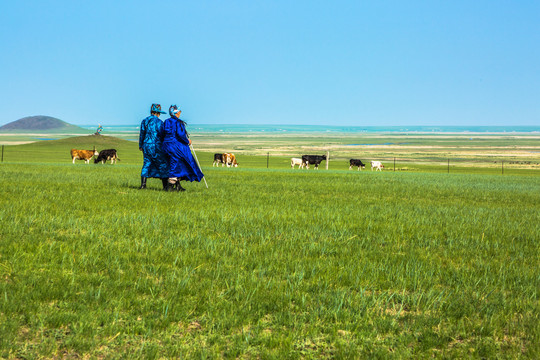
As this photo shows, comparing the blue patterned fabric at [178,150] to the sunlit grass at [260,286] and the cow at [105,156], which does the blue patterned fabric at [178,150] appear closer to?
the sunlit grass at [260,286]

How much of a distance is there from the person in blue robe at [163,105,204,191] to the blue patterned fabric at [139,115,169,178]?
0.23 metres

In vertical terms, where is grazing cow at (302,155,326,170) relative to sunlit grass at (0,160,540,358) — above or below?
above

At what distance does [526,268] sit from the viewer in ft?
19.6

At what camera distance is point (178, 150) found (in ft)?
45.9

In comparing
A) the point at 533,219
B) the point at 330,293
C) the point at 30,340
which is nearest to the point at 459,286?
the point at 330,293

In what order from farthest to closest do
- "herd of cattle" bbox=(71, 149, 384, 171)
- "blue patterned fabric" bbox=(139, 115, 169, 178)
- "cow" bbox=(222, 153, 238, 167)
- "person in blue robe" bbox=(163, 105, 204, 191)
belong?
"cow" bbox=(222, 153, 238, 167) → "herd of cattle" bbox=(71, 149, 384, 171) → "blue patterned fabric" bbox=(139, 115, 169, 178) → "person in blue robe" bbox=(163, 105, 204, 191)

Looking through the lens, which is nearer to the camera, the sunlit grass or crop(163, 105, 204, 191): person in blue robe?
the sunlit grass

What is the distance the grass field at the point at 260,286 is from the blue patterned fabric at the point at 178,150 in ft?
15.5

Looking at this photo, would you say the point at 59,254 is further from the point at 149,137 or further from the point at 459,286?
the point at 149,137

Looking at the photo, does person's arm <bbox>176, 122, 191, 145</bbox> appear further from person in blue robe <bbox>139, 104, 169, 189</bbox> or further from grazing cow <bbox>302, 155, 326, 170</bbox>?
grazing cow <bbox>302, 155, 326, 170</bbox>

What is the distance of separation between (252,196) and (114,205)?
3954mm

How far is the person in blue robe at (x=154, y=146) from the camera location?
14.2 m

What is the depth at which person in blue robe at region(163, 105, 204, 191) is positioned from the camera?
14.0 m

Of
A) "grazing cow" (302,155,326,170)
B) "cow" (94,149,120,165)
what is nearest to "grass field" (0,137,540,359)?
"cow" (94,149,120,165)
